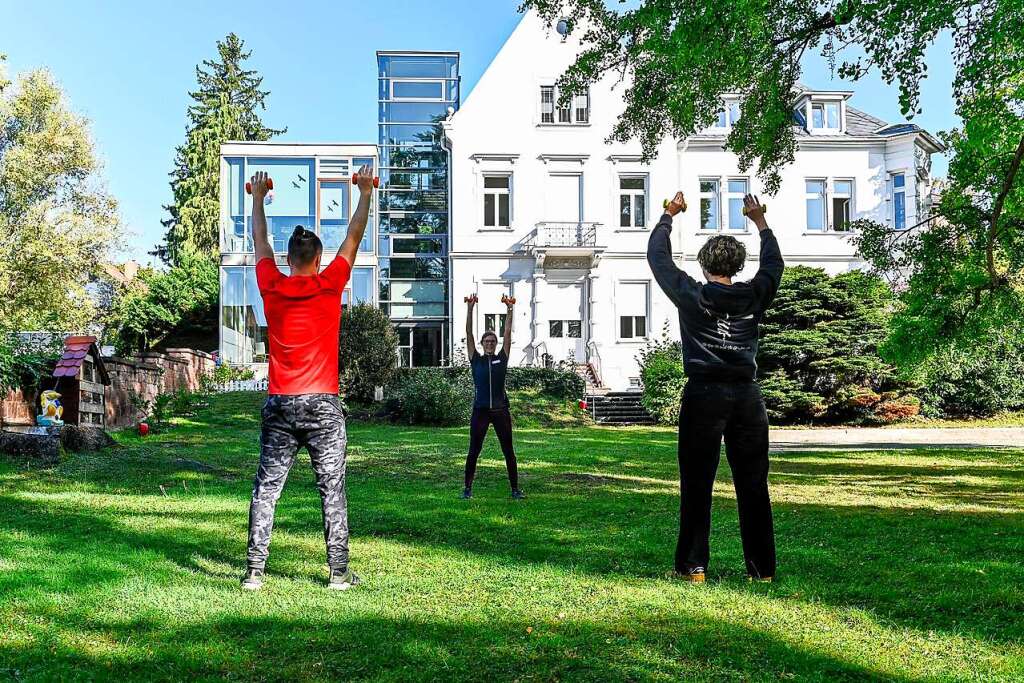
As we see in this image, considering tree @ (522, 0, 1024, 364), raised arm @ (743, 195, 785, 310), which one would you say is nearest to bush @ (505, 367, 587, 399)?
tree @ (522, 0, 1024, 364)

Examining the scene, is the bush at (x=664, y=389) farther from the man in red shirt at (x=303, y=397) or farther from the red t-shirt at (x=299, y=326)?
the red t-shirt at (x=299, y=326)

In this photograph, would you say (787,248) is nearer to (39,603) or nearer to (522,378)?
(522,378)

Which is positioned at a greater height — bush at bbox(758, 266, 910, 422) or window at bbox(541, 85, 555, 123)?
window at bbox(541, 85, 555, 123)

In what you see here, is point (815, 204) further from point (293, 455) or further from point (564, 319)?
point (293, 455)

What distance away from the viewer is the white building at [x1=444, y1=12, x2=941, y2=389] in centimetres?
3244

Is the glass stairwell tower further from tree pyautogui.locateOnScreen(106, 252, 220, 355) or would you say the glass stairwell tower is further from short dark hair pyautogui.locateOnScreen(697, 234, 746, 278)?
short dark hair pyautogui.locateOnScreen(697, 234, 746, 278)

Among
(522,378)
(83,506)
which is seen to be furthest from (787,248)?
(83,506)

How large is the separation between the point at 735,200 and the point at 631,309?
19.4ft

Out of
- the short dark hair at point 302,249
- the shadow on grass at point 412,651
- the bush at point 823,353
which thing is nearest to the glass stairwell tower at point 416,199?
the bush at point 823,353

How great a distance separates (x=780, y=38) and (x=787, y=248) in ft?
74.8

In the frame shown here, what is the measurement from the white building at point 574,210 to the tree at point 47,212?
42.8 feet

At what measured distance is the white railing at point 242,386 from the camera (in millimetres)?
27775

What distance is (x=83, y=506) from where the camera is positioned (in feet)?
27.7

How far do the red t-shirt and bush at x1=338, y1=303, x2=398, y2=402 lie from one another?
1993 cm
